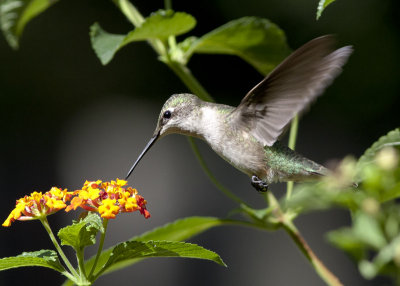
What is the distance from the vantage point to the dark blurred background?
499 centimetres

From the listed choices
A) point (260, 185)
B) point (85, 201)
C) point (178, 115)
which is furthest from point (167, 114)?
point (85, 201)

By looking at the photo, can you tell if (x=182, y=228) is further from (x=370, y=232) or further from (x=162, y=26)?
(x=370, y=232)

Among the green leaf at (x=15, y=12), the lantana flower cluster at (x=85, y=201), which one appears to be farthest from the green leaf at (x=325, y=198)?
the green leaf at (x=15, y=12)

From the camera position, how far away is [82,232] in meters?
1.18

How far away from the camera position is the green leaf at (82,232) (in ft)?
3.82

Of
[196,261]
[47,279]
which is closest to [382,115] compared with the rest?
[196,261]

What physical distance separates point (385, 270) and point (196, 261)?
4.42m

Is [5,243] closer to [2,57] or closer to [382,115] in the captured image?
[2,57]

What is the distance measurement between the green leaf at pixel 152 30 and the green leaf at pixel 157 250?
0.47 metres

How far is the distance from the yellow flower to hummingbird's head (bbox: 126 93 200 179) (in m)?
0.42

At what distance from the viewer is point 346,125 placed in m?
5.09

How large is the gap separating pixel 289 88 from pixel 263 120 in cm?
15

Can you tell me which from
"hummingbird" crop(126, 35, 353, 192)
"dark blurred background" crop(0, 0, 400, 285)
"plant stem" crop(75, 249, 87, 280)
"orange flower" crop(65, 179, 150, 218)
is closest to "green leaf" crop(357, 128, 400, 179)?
"hummingbird" crop(126, 35, 353, 192)

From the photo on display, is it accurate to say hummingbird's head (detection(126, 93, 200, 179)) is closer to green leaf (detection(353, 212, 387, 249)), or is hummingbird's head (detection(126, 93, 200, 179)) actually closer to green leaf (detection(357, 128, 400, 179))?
green leaf (detection(357, 128, 400, 179))
